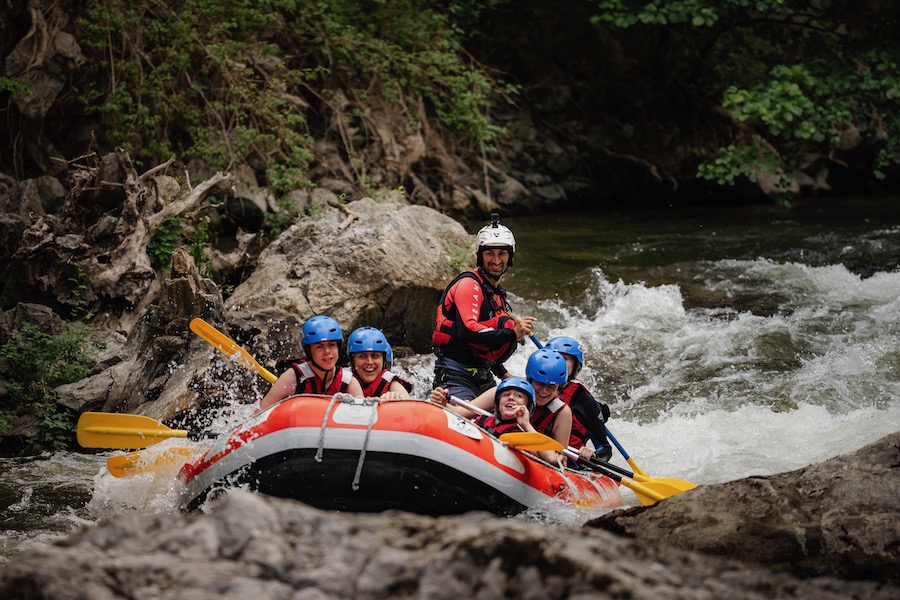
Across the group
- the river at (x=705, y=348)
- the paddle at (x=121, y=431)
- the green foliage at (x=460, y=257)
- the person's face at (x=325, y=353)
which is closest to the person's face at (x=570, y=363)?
the river at (x=705, y=348)

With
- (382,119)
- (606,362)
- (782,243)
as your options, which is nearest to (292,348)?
(606,362)

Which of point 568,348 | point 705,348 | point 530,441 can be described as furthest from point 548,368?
point 705,348

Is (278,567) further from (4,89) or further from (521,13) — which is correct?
(521,13)

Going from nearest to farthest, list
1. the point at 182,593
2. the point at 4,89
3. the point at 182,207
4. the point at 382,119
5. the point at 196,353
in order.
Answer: the point at 182,593, the point at 196,353, the point at 182,207, the point at 4,89, the point at 382,119

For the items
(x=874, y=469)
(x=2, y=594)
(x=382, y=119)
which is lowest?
(x=874, y=469)

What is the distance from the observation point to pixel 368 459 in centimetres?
428

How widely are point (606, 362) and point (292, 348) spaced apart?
9.56 ft

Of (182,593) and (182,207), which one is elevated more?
(182,207)

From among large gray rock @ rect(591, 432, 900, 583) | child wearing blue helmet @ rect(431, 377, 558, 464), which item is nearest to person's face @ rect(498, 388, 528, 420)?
child wearing blue helmet @ rect(431, 377, 558, 464)

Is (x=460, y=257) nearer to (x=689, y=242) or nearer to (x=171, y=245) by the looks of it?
(x=171, y=245)

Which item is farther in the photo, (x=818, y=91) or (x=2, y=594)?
(x=818, y=91)

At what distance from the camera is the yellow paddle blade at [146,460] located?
5.02 metres

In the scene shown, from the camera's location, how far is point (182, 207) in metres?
7.81

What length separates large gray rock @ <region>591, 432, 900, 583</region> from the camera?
312cm
